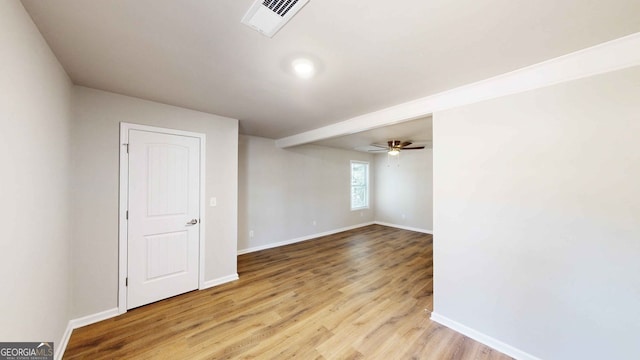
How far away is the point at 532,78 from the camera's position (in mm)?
1747

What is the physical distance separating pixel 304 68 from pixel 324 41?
36 cm

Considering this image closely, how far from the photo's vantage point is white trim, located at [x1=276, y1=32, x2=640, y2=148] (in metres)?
1.42

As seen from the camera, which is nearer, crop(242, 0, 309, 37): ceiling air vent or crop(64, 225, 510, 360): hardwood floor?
crop(242, 0, 309, 37): ceiling air vent

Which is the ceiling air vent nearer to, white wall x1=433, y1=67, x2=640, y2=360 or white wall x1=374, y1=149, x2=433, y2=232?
white wall x1=433, y1=67, x2=640, y2=360

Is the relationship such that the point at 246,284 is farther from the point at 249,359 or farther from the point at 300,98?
the point at 300,98

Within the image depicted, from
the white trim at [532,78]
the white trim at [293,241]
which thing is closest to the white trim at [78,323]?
the white trim at [293,241]

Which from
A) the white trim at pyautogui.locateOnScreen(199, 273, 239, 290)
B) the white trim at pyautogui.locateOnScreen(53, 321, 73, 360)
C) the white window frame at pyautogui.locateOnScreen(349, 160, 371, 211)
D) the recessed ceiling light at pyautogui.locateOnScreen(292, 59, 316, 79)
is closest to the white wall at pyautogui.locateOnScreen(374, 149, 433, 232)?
the white window frame at pyautogui.locateOnScreen(349, 160, 371, 211)

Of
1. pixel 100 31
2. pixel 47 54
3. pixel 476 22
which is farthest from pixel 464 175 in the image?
pixel 47 54

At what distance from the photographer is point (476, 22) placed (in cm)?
125

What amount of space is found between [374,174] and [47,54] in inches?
277

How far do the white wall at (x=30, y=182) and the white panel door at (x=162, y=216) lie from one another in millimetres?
577

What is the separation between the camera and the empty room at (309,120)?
1243 millimetres

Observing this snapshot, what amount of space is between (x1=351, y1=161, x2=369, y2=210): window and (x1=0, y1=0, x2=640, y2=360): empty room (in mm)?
3684

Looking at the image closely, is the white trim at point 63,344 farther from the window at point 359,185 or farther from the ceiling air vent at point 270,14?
the window at point 359,185
